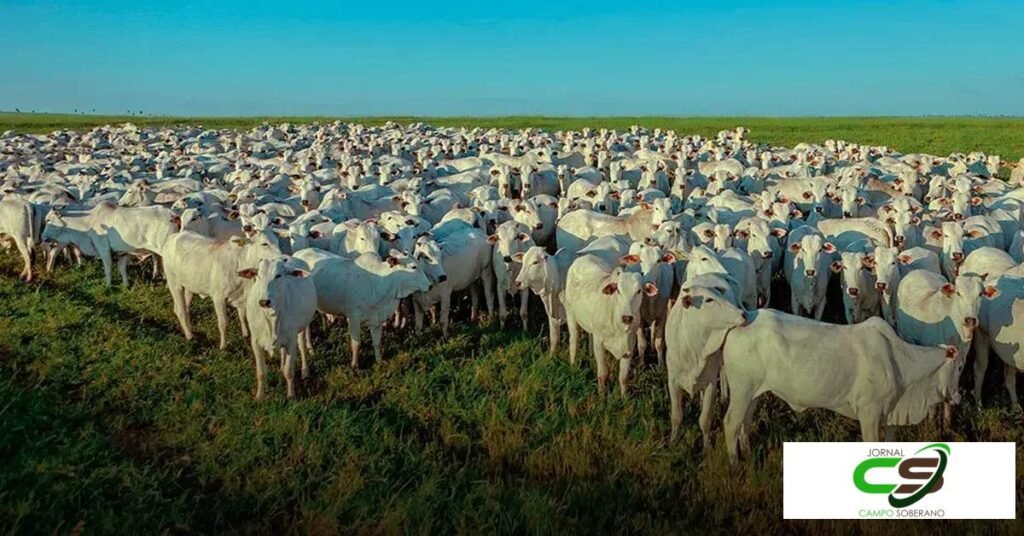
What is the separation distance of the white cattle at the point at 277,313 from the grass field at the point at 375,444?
1.32 feet

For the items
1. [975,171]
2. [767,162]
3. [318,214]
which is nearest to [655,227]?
[318,214]

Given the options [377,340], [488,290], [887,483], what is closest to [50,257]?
[377,340]

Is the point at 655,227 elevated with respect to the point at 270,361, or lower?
elevated

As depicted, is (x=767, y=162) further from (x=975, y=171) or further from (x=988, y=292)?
(x=988, y=292)

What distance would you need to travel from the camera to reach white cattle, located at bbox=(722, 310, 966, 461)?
24.4 ft

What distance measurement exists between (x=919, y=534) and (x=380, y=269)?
24.9 ft

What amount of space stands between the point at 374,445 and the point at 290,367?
215cm

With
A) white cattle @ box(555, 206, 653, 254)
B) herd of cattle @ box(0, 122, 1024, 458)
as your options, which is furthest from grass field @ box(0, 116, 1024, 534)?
white cattle @ box(555, 206, 653, 254)

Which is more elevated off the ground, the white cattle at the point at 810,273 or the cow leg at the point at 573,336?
the white cattle at the point at 810,273

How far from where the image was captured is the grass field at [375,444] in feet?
22.3

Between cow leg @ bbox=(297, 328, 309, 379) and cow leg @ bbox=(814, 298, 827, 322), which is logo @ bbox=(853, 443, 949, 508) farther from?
cow leg @ bbox=(297, 328, 309, 379)

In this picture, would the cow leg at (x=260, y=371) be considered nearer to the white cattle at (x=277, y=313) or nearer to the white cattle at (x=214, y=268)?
the white cattle at (x=277, y=313)

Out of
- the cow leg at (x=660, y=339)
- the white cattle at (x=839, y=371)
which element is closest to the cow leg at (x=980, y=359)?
the white cattle at (x=839, y=371)

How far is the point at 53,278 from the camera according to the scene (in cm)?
1575
